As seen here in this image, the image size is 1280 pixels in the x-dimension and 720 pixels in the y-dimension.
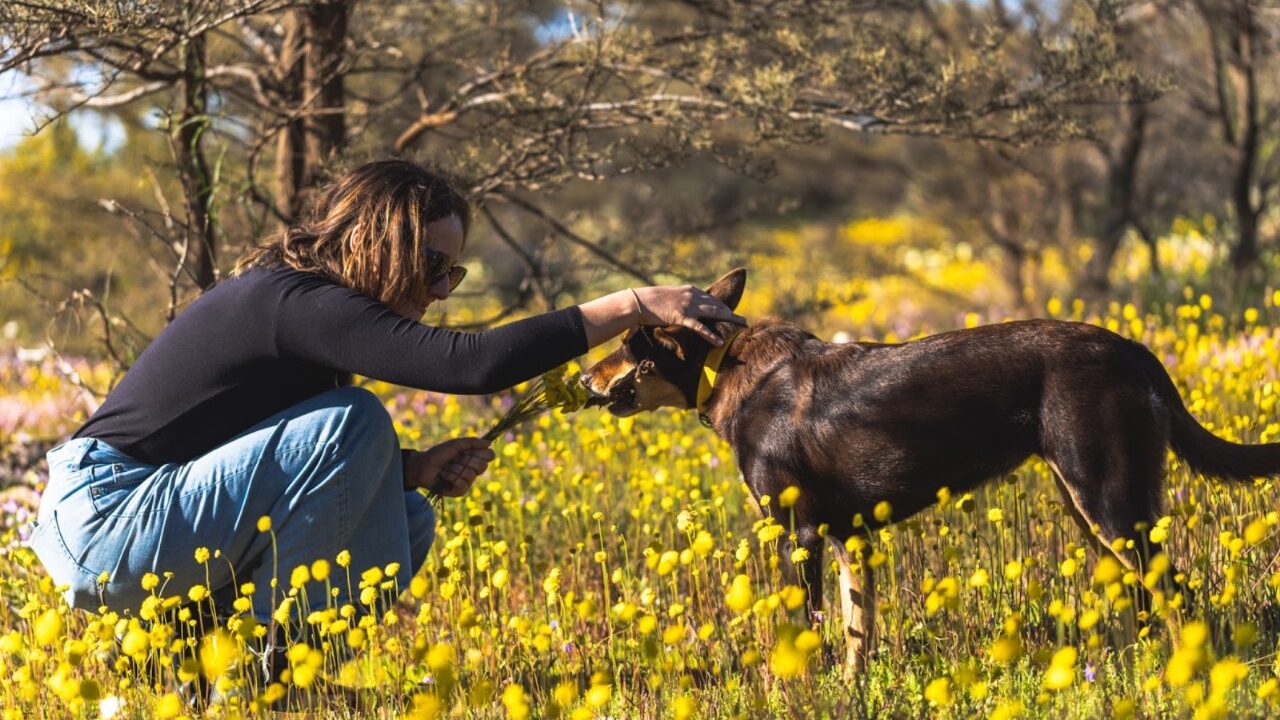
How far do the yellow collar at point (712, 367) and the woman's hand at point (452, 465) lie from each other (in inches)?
28.3

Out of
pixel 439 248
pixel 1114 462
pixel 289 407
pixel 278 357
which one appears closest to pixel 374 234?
pixel 439 248

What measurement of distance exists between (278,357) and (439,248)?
0.56m

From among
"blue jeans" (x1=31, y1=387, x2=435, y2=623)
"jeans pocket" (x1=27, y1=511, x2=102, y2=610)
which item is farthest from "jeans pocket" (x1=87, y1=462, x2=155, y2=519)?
"jeans pocket" (x1=27, y1=511, x2=102, y2=610)

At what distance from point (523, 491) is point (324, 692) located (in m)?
2.48

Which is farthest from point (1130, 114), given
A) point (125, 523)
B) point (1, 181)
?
point (1, 181)

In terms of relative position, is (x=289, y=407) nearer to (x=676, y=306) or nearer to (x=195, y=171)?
(x=676, y=306)

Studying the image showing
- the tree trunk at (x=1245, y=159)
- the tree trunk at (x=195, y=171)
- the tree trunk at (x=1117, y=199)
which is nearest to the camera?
the tree trunk at (x=195, y=171)

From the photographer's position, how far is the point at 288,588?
3.71 m

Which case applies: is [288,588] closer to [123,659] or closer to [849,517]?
[123,659]

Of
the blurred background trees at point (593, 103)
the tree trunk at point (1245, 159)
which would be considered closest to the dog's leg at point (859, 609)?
the blurred background trees at point (593, 103)

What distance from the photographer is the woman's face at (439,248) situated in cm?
382

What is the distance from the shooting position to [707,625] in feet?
9.11

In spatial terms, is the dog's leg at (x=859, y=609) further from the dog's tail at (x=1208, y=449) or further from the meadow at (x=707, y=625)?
the dog's tail at (x=1208, y=449)

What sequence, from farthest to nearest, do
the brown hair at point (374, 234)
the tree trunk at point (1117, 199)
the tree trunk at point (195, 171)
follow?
the tree trunk at point (1117, 199)
the tree trunk at point (195, 171)
the brown hair at point (374, 234)
